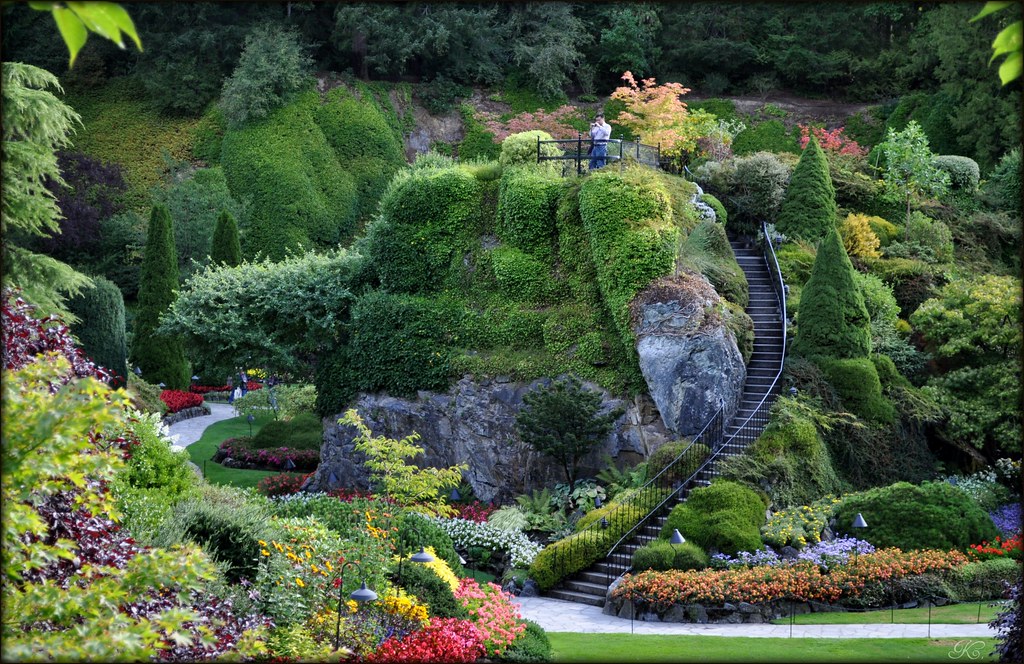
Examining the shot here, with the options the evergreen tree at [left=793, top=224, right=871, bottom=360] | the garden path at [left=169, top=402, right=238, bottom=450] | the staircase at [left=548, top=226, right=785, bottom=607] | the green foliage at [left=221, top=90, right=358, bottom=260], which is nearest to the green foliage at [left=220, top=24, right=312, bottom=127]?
the green foliage at [left=221, top=90, right=358, bottom=260]

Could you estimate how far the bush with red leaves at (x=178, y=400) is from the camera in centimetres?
3578

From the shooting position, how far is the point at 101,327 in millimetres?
30938

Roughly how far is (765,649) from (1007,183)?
22.5m

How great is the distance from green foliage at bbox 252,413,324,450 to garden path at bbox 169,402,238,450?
2.18 metres

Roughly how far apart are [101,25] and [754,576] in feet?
45.5

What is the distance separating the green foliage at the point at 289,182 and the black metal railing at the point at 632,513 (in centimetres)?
2578

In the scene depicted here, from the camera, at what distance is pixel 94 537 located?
29.2 ft

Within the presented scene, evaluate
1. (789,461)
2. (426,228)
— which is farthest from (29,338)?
(426,228)

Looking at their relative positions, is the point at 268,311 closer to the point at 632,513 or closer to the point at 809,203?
the point at 632,513

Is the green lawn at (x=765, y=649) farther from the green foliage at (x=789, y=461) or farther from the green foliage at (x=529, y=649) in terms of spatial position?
the green foliage at (x=789, y=461)

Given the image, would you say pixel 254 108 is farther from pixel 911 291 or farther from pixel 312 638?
pixel 312 638

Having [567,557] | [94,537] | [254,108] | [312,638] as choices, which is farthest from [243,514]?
[254,108]

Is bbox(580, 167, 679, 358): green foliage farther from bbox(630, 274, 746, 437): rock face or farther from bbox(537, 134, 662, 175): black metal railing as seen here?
bbox(537, 134, 662, 175): black metal railing

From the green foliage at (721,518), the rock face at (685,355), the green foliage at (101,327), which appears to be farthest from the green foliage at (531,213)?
the green foliage at (101,327)
